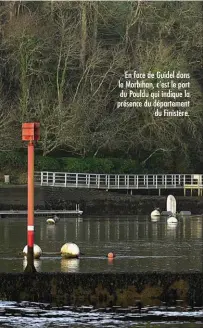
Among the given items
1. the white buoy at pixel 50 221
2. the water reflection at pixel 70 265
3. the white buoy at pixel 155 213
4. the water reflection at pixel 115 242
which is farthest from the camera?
the white buoy at pixel 155 213

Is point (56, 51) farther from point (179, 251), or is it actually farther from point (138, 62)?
point (179, 251)

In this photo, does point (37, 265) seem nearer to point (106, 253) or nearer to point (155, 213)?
point (106, 253)

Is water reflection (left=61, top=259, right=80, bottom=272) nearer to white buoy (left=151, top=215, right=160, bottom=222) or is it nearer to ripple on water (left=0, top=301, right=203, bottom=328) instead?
ripple on water (left=0, top=301, right=203, bottom=328)

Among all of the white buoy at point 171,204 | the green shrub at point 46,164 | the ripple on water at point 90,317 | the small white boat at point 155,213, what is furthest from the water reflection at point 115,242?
the green shrub at point 46,164

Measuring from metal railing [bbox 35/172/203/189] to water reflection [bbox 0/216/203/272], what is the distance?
8.34 meters

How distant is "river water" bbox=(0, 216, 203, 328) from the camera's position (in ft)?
82.9

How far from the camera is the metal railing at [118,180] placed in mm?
69875

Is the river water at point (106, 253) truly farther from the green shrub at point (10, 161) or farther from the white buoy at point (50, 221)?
the green shrub at point (10, 161)

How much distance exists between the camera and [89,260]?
34.0 meters

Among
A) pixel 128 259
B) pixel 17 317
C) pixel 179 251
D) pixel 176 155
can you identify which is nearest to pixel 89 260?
pixel 128 259

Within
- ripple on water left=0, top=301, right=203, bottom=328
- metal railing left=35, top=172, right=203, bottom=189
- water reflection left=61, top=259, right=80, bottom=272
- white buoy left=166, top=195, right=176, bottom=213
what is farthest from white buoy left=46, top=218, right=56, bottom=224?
ripple on water left=0, top=301, right=203, bottom=328

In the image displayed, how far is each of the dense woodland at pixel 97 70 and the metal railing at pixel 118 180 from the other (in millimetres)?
1930

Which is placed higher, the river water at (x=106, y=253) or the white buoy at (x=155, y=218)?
the white buoy at (x=155, y=218)

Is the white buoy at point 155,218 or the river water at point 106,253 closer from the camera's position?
the river water at point 106,253
